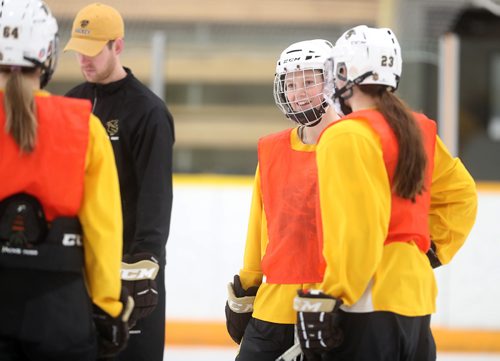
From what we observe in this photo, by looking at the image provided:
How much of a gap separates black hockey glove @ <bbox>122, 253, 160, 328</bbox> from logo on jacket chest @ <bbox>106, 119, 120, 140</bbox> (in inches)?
14.1

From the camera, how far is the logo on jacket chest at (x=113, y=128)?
302 cm

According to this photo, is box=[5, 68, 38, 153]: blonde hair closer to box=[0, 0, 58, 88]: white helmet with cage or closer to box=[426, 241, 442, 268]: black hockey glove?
box=[0, 0, 58, 88]: white helmet with cage

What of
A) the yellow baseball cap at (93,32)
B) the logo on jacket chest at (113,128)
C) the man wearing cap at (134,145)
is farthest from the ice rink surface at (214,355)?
the yellow baseball cap at (93,32)

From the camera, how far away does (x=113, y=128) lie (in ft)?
9.93

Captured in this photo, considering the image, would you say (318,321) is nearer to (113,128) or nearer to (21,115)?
(21,115)

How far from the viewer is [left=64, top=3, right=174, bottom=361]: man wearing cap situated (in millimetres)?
2967

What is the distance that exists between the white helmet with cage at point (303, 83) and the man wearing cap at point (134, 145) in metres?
0.41

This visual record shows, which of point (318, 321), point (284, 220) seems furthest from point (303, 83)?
point (318, 321)

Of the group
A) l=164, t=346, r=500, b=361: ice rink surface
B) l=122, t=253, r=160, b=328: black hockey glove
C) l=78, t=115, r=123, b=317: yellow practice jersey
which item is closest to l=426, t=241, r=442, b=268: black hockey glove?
l=122, t=253, r=160, b=328: black hockey glove

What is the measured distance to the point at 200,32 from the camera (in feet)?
25.8

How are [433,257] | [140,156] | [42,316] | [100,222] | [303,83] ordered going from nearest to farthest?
[42,316], [100,222], [433,257], [303,83], [140,156]

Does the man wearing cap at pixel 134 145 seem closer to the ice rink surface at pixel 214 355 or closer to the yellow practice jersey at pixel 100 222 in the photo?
the yellow practice jersey at pixel 100 222

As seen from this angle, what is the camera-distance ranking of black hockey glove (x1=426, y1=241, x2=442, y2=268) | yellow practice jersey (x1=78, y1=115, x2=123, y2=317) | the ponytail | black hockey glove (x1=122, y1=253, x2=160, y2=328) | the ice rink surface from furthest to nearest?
1. the ice rink surface
2. black hockey glove (x1=122, y1=253, x2=160, y2=328)
3. black hockey glove (x1=426, y1=241, x2=442, y2=268)
4. the ponytail
5. yellow practice jersey (x1=78, y1=115, x2=123, y2=317)

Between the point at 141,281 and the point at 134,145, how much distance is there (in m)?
0.41
